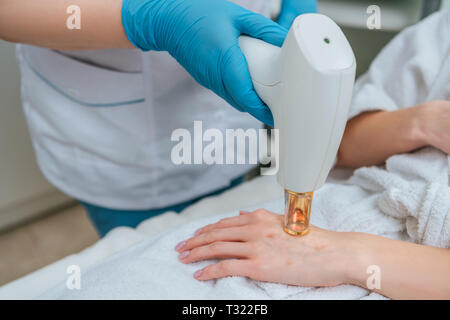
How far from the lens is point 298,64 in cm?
45

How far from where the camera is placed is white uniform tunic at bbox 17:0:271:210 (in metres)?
0.93

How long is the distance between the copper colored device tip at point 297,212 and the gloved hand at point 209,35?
0.13 metres

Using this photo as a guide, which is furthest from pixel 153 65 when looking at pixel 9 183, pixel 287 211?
pixel 9 183

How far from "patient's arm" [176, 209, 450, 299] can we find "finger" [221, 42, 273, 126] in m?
0.22

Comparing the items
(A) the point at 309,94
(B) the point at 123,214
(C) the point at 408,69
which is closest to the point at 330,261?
(A) the point at 309,94

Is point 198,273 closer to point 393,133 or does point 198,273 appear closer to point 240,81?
point 240,81

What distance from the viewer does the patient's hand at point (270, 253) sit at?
63 cm

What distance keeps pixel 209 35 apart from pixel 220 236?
1.13ft

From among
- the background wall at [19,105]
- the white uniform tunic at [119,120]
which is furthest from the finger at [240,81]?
the background wall at [19,105]

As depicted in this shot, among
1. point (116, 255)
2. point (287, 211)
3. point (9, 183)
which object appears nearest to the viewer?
point (287, 211)

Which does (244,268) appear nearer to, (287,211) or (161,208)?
(287,211)

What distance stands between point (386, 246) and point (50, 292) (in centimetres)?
60

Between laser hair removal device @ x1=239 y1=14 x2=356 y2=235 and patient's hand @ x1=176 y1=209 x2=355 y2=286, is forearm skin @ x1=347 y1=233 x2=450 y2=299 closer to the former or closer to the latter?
patient's hand @ x1=176 y1=209 x2=355 y2=286

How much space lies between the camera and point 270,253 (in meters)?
0.66
